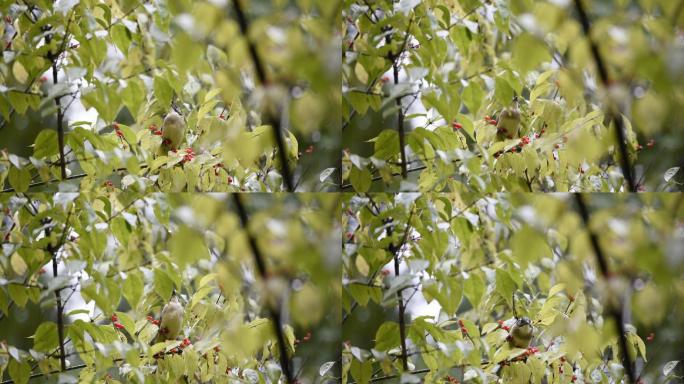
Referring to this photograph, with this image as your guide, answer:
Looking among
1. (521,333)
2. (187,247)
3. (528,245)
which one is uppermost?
(187,247)

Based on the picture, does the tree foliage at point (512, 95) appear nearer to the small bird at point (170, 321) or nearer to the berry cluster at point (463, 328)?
the berry cluster at point (463, 328)

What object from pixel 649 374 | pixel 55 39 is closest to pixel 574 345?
pixel 649 374

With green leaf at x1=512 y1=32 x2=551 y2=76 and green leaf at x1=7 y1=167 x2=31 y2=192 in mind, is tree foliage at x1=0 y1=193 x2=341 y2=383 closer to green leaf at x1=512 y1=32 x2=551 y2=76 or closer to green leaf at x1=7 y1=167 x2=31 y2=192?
green leaf at x1=7 y1=167 x2=31 y2=192

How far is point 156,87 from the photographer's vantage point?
2.32 m

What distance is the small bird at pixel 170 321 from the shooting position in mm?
2311

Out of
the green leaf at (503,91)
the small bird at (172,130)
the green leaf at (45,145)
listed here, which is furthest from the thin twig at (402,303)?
the green leaf at (45,145)

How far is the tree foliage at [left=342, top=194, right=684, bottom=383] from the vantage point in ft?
7.70

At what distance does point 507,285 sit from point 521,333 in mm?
133

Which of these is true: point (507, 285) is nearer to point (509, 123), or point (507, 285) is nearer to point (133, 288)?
point (509, 123)

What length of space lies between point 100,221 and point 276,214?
0.45 metres

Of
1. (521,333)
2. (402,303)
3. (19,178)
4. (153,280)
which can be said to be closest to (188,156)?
(153,280)

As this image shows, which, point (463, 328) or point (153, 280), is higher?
point (153, 280)

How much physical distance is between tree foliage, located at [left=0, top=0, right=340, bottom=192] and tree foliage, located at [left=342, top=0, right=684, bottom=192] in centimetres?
16

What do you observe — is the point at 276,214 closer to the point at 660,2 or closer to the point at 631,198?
the point at 631,198
